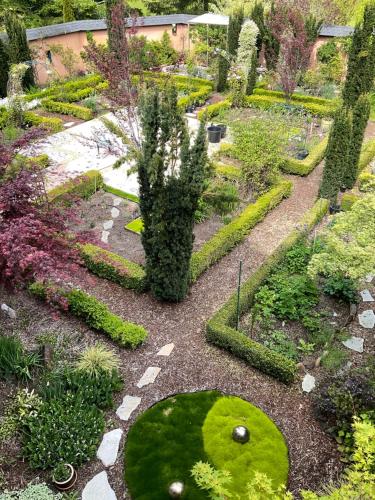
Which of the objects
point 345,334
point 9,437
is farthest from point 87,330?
point 345,334

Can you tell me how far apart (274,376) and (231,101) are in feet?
47.6

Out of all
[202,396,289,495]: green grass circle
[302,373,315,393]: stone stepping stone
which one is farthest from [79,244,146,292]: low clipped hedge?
[302,373,315,393]: stone stepping stone

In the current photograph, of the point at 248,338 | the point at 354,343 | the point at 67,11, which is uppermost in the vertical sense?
the point at 67,11

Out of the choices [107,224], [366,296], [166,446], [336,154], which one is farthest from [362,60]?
[166,446]

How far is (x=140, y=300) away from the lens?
8.62 metres

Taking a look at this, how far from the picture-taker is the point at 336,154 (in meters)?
11.2

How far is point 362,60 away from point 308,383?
10.0 meters

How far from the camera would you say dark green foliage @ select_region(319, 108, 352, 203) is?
35.4ft

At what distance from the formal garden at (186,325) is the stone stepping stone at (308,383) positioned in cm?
2

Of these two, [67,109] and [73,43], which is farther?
→ [73,43]

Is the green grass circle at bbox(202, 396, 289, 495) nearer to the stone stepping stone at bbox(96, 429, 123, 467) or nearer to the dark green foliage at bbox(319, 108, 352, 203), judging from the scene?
the stone stepping stone at bbox(96, 429, 123, 467)

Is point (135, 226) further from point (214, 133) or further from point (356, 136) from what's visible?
point (356, 136)

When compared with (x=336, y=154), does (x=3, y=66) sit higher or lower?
higher

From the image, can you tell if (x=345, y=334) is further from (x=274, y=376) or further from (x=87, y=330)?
(x=87, y=330)
